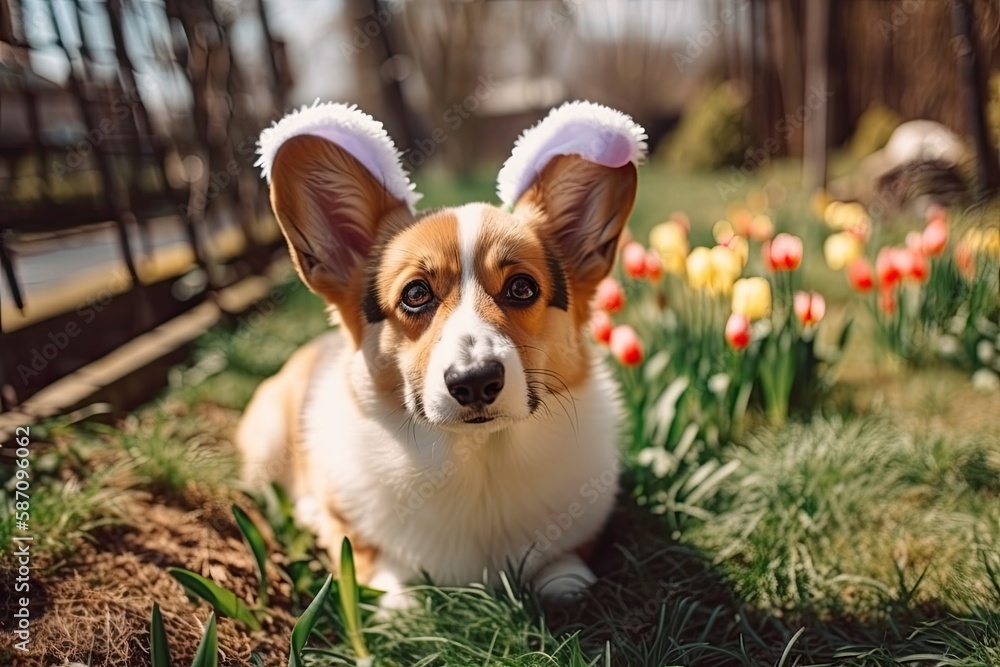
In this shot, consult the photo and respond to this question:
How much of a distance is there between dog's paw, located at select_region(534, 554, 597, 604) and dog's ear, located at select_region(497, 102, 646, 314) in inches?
31.8

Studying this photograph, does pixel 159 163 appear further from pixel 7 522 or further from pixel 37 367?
pixel 7 522

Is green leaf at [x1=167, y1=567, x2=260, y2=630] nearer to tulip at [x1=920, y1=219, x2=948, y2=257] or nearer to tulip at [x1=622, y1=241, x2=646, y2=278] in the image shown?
tulip at [x1=622, y1=241, x2=646, y2=278]

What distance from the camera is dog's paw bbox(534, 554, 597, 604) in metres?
2.15

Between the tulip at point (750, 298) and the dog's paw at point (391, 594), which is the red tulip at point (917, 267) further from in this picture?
the dog's paw at point (391, 594)

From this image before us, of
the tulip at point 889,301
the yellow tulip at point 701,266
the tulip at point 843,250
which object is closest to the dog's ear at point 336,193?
the yellow tulip at point 701,266

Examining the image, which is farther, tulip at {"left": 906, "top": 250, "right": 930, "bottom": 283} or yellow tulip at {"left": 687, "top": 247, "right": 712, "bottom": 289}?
tulip at {"left": 906, "top": 250, "right": 930, "bottom": 283}

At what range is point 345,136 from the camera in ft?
6.36

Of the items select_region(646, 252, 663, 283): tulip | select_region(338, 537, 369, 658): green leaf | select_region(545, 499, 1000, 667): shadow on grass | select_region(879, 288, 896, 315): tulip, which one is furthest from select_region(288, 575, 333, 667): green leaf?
select_region(879, 288, 896, 315): tulip

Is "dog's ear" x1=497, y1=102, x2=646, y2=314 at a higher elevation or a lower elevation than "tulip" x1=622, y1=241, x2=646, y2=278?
higher

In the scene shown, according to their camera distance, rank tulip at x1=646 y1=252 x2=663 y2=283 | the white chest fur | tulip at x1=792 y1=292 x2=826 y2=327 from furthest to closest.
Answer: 1. tulip at x1=646 y1=252 x2=663 y2=283
2. tulip at x1=792 y1=292 x2=826 y2=327
3. the white chest fur

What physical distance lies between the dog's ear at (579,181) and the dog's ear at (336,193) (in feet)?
1.19

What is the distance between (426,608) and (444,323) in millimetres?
849

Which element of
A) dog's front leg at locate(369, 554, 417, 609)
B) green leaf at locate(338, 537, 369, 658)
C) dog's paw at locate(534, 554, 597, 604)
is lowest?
dog's paw at locate(534, 554, 597, 604)

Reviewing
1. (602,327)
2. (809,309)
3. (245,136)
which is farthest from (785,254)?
(245,136)
